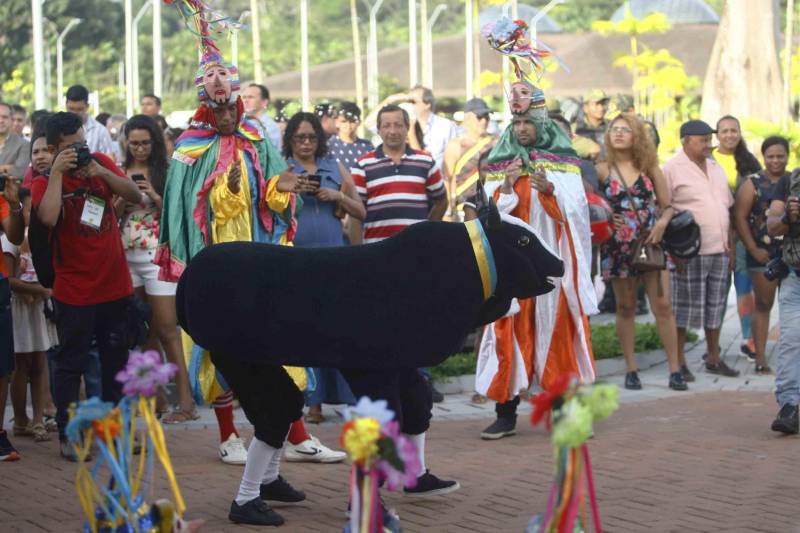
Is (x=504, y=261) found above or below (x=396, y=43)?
below

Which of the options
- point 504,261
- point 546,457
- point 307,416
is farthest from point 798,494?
point 307,416

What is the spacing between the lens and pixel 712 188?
478 inches

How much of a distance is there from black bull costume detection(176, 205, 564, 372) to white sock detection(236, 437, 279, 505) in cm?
55

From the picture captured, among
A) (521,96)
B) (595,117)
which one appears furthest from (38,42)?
(521,96)

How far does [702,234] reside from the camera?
12.1m

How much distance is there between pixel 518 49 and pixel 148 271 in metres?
2.94

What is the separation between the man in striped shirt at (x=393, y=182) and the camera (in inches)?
411

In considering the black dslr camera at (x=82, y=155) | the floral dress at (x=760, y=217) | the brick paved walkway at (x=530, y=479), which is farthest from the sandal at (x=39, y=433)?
the floral dress at (x=760, y=217)

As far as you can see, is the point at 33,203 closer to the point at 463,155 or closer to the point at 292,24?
the point at 463,155

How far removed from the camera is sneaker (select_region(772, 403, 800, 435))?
30.6ft

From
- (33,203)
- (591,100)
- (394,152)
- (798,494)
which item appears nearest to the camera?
(798,494)

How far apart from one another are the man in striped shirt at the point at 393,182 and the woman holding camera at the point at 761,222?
10.1 feet

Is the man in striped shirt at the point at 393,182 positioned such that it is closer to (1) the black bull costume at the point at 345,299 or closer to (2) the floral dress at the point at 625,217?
(2) the floral dress at the point at 625,217

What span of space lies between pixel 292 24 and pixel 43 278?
78.4m
